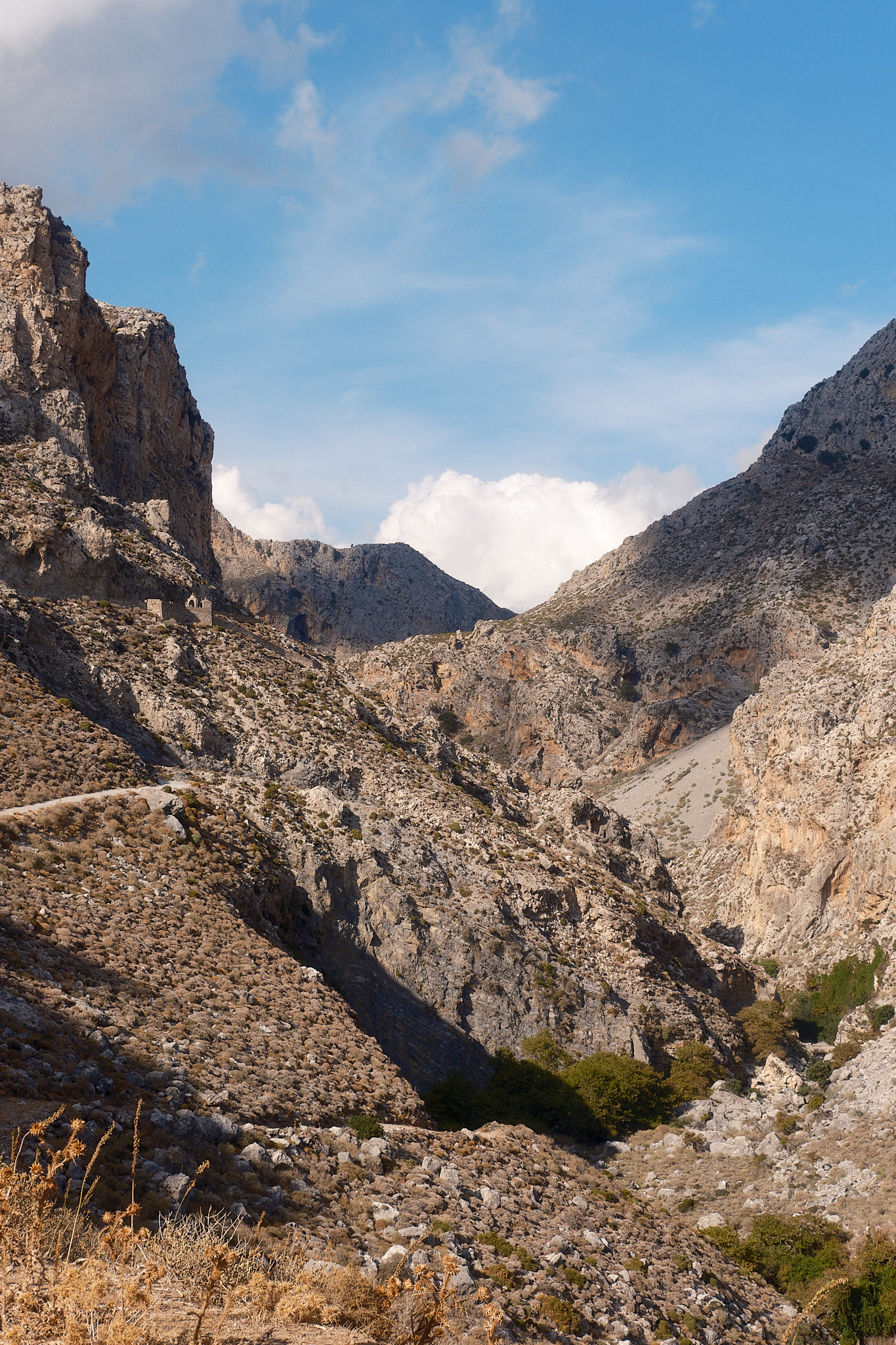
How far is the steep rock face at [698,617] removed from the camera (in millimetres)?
134375

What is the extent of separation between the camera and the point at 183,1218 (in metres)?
16.5

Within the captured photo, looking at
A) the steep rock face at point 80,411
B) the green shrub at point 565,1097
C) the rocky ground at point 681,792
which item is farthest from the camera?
the rocky ground at point 681,792

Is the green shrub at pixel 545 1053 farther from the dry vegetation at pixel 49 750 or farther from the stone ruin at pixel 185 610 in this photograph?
the stone ruin at pixel 185 610

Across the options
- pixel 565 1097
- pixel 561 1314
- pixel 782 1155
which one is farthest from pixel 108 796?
pixel 782 1155

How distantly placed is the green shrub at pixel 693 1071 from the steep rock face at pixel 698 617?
263 feet

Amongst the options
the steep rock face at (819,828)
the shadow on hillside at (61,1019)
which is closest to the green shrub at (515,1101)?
the shadow on hillside at (61,1019)

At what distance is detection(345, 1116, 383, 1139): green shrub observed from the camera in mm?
27156

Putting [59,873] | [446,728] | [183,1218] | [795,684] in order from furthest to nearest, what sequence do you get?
[446,728] → [795,684] → [59,873] → [183,1218]

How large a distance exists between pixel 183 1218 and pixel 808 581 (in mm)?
134629

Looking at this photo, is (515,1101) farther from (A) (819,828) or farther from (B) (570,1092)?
(A) (819,828)

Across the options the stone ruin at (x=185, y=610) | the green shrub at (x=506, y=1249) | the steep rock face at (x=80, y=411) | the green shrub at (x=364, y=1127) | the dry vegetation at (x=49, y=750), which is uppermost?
the steep rock face at (x=80, y=411)

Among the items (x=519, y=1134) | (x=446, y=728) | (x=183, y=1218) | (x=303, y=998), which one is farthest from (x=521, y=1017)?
(x=446, y=728)

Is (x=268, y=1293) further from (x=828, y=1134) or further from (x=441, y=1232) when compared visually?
(x=828, y=1134)

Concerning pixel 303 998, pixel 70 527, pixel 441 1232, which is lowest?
pixel 441 1232
